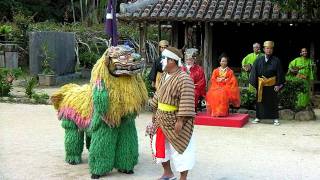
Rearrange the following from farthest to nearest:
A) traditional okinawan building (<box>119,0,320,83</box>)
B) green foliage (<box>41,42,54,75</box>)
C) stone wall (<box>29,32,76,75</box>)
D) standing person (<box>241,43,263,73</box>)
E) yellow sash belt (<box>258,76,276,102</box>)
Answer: stone wall (<box>29,32,76,75</box>) → green foliage (<box>41,42,54,75</box>) → traditional okinawan building (<box>119,0,320,83</box>) → standing person (<box>241,43,263,73</box>) → yellow sash belt (<box>258,76,276,102</box>)

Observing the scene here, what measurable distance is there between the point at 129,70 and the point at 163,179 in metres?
1.37

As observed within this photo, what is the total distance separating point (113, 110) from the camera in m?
6.64

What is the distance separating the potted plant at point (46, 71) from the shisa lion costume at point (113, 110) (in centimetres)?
1198

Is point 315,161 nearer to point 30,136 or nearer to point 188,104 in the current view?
point 188,104

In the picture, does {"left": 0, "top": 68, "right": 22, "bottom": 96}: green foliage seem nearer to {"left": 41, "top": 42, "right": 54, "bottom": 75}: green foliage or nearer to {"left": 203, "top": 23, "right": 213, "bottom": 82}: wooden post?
{"left": 41, "top": 42, "right": 54, "bottom": 75}: green foliage

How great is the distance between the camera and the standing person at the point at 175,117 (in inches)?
240

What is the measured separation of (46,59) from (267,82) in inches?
398

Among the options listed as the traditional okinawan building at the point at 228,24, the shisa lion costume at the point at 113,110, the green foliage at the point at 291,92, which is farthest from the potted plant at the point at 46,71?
the shisa lion costume at the point at 113,110

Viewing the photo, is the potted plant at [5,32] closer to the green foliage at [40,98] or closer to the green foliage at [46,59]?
the green foliage at [46,59]

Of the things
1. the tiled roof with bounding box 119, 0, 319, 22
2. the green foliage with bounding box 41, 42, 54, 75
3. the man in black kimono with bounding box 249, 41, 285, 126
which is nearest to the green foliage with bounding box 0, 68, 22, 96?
the green foliage with bounding box 41, 42, 54, 75

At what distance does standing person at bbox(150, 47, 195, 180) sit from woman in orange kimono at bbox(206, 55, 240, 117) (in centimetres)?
476

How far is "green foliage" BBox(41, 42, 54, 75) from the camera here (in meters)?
18.9

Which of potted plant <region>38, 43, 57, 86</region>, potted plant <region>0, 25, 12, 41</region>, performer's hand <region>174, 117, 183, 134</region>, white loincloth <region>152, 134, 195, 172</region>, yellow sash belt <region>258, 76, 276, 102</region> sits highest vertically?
potted plant <region>0, 25, 12, 41</region>

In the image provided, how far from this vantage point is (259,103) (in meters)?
11.3
